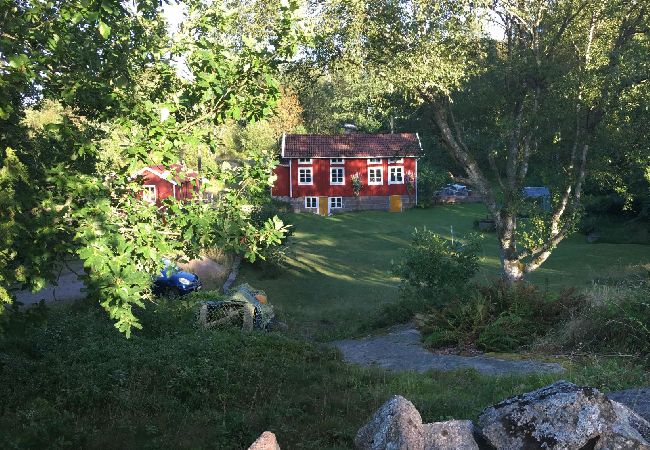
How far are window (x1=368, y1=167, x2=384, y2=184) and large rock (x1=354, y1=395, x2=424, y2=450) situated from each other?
4796 centimetres

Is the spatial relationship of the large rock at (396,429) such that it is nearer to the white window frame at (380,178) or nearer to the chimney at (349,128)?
the white window frame at (380,178)

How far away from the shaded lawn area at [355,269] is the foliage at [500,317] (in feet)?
7.45

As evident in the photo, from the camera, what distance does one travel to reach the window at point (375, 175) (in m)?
53.0

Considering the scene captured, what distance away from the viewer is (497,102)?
61.9 feet

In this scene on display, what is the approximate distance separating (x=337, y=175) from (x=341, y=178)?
1.42ft

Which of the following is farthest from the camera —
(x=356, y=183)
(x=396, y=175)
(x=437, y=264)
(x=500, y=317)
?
(x=396, y=175)

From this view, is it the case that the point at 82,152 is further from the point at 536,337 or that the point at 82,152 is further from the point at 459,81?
the point at 459,81

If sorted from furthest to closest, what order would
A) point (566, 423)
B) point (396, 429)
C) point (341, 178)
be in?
point (341, 178) < point (396, 429) < point (566, 423)

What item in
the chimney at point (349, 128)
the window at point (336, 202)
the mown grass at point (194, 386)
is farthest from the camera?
the chimney at point (349, 128)

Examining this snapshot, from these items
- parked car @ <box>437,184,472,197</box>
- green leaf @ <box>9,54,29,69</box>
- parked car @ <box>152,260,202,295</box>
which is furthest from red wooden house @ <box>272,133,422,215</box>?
green leaf @ <box>9,54,29,69</box>

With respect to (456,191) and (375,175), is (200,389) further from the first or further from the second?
(456,191)

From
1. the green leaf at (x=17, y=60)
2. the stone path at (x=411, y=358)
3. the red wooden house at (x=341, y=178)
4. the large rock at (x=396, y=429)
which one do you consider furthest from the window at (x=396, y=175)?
the green leaf at (x=17, y=60)

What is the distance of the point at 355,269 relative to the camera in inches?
1140

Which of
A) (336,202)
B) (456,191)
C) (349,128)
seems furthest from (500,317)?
(349,128)
